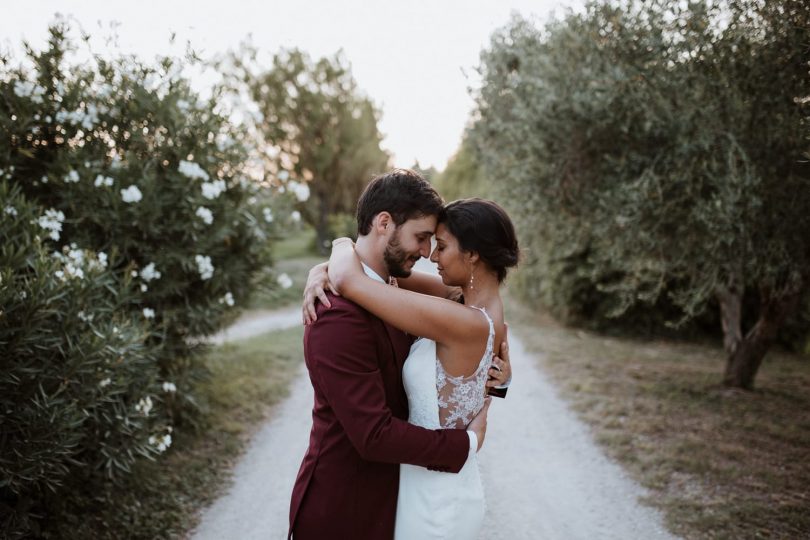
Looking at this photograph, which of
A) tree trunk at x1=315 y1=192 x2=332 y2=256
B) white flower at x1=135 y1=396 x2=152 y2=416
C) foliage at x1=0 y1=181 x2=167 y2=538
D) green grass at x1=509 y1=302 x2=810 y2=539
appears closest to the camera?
foliage at x1=0 y1=181 x2=167 y2=538

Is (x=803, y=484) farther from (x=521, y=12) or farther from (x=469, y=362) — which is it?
(x=521, y=12)

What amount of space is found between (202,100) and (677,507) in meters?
5.78

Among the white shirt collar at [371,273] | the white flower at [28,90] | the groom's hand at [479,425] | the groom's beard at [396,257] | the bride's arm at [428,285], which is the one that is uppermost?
the white flower at [28,90]

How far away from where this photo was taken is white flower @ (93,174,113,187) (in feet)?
15.2

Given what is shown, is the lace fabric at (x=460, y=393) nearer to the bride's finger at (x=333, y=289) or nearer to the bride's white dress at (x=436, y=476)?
the bride's white dress at (x=436, y=476)

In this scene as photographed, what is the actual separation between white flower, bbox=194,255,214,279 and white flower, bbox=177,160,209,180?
76cm

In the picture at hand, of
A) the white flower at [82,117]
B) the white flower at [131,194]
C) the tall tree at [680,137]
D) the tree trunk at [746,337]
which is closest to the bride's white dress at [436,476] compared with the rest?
the white flower at [131,194]

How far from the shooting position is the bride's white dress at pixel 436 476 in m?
2.11

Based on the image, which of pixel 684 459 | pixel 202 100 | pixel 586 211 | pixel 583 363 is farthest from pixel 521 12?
pixel 684 459

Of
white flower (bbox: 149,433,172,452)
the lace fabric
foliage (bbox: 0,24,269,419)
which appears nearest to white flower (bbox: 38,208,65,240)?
foliage (bbox: 0,24,269,419)

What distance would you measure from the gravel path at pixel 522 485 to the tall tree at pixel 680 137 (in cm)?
217

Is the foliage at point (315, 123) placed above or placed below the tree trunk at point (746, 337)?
above

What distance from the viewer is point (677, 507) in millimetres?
4621

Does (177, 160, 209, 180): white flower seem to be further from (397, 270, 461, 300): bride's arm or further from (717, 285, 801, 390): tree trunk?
(717, 285, 801, 390): tree trunk
